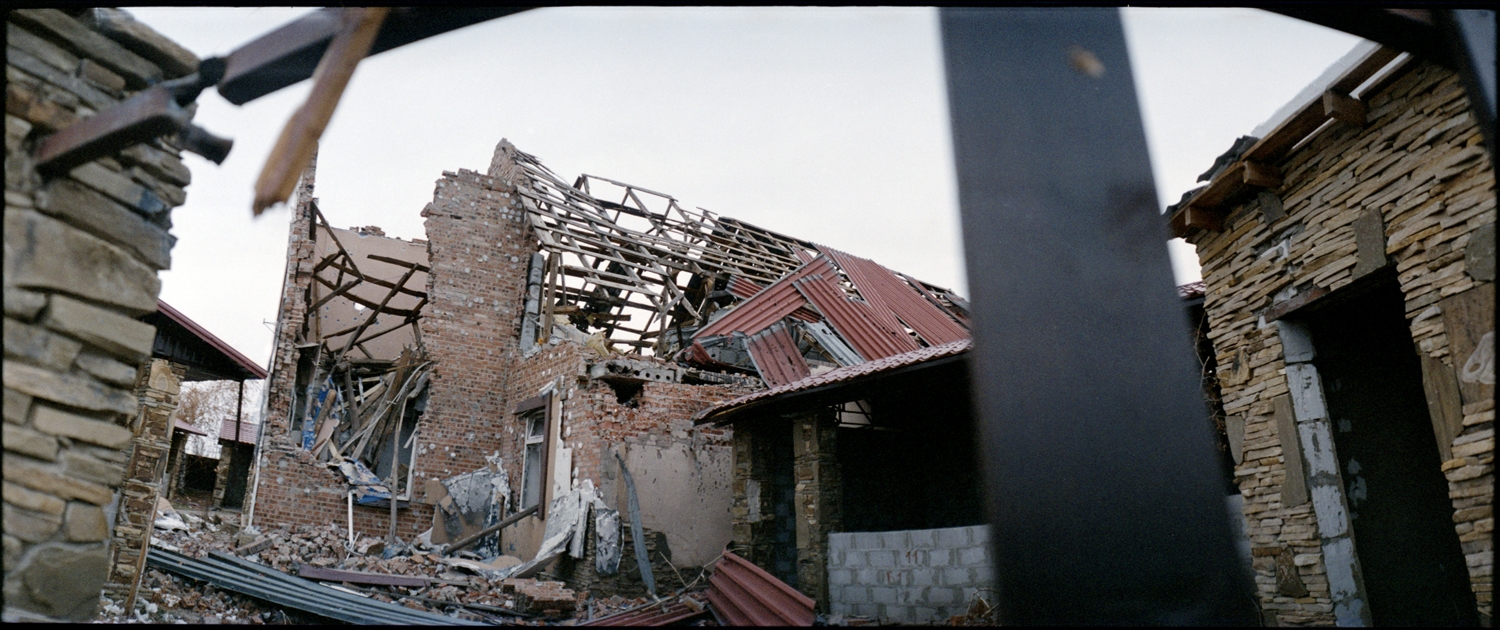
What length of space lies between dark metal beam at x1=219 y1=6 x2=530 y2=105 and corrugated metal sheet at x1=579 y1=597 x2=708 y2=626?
241 inches

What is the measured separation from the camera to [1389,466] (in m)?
5.99

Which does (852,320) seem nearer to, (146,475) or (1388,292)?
(1388,292)

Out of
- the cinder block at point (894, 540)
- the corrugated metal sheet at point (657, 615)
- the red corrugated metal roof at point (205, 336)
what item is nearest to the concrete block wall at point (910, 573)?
the cinder block at point (894, 540)

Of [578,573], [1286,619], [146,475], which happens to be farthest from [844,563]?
[146,475]

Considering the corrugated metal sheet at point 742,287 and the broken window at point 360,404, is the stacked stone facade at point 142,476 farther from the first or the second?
the corrugated metal sheet at point 742,287

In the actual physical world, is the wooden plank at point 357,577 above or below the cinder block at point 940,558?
below

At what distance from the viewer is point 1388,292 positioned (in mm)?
6043

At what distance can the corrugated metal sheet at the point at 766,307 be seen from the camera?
1288 cm

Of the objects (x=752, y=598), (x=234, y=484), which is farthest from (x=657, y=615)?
(x=234, y=484)

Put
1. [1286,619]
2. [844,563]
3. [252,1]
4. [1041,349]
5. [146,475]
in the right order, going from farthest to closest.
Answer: [844,563] < [146,475] < [1286,619] < [252,1] < [1041,349]

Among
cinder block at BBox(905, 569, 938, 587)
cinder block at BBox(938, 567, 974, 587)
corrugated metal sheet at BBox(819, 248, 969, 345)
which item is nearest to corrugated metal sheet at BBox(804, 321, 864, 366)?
corrugated metal sheet at BBox(819, 248, 969, 345)

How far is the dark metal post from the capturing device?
1451mm

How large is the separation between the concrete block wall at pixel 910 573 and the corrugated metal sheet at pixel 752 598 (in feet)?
3.61

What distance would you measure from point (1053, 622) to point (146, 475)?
7958 mm
